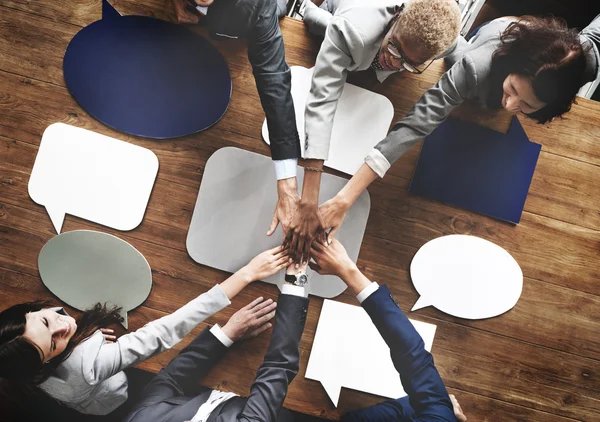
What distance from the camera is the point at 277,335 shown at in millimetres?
1648

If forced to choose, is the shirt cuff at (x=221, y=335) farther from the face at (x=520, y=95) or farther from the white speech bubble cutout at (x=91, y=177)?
the face at (x=520, y=95)

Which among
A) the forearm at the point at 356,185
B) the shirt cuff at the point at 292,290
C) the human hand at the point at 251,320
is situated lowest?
the human hand at the point at 251,320

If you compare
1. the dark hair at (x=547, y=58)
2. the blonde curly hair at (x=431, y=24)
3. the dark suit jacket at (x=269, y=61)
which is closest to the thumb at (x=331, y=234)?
the dark suit jacket at (x=269, y=61)

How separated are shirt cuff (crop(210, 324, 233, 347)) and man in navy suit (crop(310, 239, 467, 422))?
440mm

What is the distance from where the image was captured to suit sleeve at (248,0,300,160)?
5.37ft

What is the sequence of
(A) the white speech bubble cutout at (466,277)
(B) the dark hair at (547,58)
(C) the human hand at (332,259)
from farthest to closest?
(A) the white speech bubble cutout at (466,277) → (C) the human hand at (332,259) → (B) the dark hair at (547,58)

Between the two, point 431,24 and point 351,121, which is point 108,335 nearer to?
point 351,121

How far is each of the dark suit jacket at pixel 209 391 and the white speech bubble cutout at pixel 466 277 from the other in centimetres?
53

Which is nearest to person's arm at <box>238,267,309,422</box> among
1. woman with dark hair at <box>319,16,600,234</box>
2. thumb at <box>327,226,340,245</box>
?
thumb at <box>327,226,340,245</box>

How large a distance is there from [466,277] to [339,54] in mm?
1023

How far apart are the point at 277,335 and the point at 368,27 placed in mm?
1104

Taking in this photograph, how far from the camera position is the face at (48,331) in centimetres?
157

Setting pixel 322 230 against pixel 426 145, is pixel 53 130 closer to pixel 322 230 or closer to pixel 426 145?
pixel 322 230

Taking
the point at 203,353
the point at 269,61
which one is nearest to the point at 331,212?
the point at 269,61
